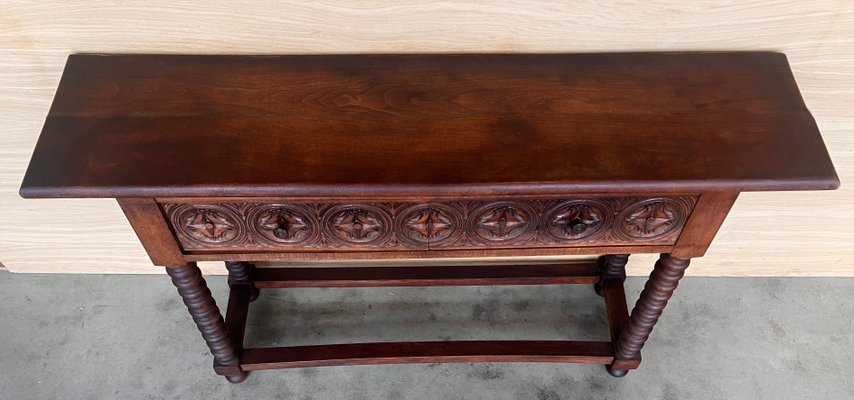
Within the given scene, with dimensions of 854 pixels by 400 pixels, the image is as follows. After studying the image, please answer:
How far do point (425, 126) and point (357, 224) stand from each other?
19cm

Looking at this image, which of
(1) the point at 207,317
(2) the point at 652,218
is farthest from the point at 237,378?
(2) the point at 652,218

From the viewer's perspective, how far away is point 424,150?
0.99 metres

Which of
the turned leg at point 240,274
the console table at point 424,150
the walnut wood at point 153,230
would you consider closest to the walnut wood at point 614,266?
the console table at point 424,150

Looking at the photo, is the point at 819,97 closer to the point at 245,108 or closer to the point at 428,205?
the point at 428,205

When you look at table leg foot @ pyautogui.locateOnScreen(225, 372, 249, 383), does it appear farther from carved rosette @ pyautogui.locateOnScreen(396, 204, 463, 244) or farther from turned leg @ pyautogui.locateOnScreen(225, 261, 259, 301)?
carved rosette @ pyautogui.locateOnScreen(396, 204, 463, 244)

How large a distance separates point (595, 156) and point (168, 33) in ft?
2.53

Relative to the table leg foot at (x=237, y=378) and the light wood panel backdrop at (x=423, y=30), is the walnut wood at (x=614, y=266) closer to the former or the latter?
the light wood panel backdrop at (x=423, y=30)

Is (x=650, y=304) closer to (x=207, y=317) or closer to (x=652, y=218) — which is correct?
(x=652, y=218)

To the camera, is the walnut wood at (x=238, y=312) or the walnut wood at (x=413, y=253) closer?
the walnut wood at (x=413, y=253)

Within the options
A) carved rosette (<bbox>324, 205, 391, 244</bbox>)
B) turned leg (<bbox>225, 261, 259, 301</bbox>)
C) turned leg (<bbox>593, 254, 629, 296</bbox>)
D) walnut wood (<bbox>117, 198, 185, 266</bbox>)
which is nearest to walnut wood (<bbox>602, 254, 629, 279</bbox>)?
turned leg (<bbox>593, 254, 629, 296</bbox>)

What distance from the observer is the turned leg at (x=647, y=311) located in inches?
49.2

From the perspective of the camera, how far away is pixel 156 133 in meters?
1.02

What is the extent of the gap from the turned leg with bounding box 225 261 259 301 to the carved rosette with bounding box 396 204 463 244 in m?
0.74

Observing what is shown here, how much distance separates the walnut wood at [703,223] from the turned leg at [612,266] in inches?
19.3
